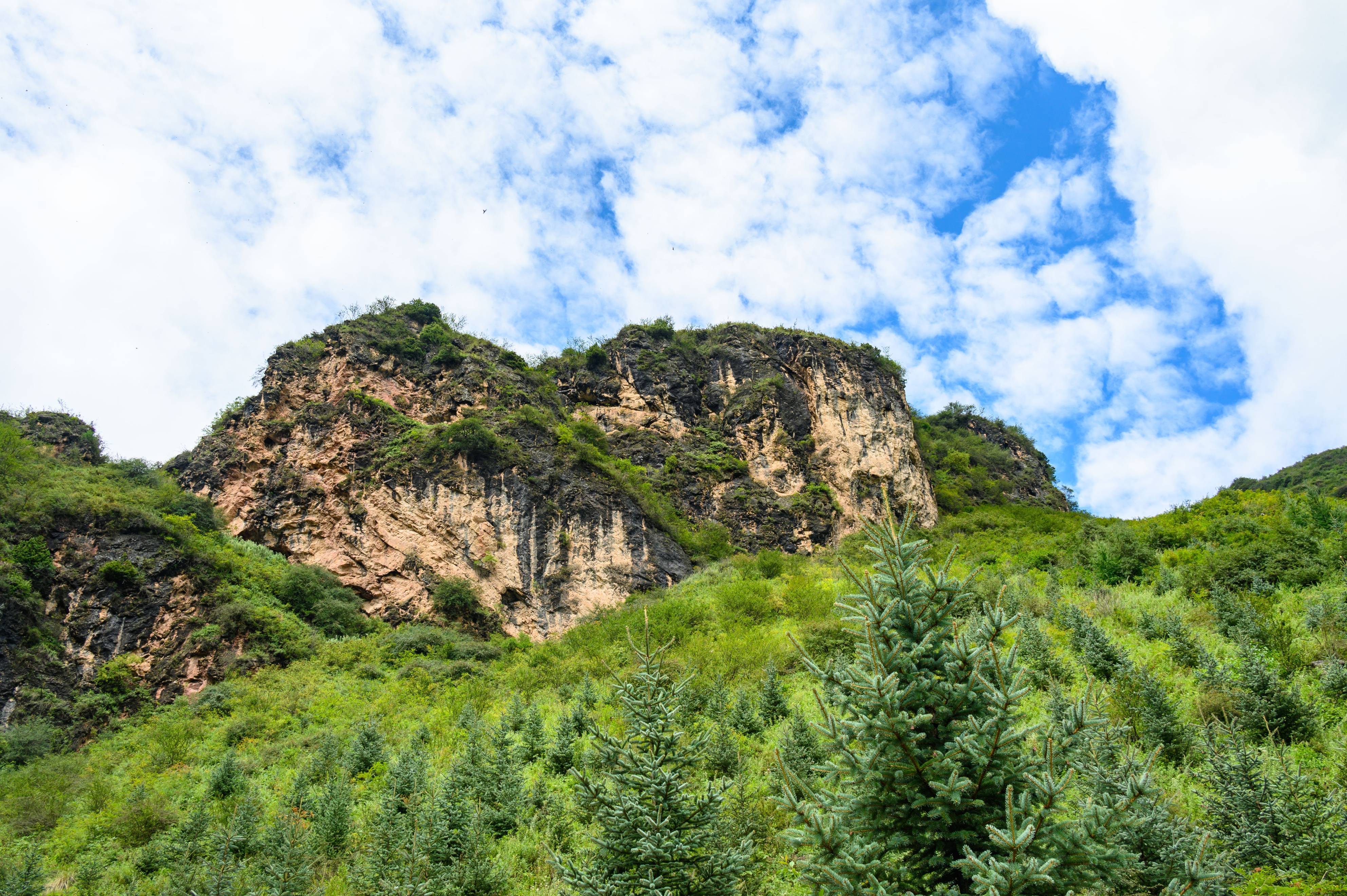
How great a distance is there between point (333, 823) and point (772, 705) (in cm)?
875

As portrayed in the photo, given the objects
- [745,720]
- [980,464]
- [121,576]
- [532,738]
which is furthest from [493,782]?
[980,464]

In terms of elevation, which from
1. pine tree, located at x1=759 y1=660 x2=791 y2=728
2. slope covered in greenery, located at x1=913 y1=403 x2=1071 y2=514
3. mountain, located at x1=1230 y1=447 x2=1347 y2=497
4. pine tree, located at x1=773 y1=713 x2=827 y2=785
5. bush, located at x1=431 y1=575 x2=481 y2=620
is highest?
slope covered in greenery, located at x1=913 y1=403 x2=1071 y2=514

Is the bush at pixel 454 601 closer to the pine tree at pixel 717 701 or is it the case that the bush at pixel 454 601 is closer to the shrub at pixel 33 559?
the shrub at pixel 33 559

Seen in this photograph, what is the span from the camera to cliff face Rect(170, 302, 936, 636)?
33938 mm

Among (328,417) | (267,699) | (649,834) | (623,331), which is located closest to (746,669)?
(649,834)

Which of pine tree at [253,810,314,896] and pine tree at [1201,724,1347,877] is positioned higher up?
pine tree at [1201,724,1347,877]

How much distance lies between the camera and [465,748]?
50.1 feet

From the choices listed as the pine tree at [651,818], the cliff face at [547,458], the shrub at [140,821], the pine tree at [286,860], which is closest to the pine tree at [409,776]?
the pine tree at [286,860]

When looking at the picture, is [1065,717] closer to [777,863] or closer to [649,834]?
[649,834]

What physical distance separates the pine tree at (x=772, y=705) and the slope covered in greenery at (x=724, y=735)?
0.04 meters

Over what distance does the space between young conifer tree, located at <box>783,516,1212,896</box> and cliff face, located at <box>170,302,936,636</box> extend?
23915 millimetres

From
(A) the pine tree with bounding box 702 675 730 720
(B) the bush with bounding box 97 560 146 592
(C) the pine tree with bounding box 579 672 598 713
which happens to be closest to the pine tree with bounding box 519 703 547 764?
(C) the pine tree with bounding box 579 672 598 713

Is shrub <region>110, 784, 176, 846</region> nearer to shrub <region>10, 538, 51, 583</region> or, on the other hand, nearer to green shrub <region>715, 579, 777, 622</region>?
shrub <region>10, 538, 51, 583</region>

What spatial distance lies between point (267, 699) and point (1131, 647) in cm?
2575
